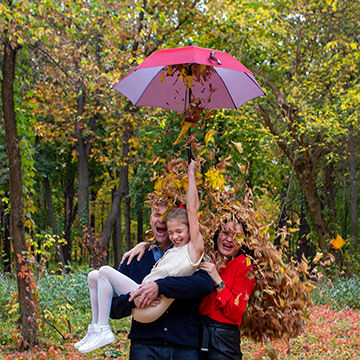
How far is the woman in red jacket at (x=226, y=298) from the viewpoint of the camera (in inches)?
130

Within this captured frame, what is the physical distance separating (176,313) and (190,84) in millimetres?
1664

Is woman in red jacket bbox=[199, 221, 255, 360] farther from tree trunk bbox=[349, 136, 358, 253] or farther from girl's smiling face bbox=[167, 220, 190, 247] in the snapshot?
tree trunk bbox=[349, 136, 358, 253]

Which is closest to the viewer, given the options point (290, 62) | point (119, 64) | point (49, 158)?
point (119, 64)

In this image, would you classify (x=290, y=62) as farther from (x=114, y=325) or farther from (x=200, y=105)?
(x=200, y=105)

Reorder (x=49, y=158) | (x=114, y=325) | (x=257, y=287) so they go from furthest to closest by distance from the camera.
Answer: (x=49, y=158), (x=114, y=325), (x=257, y=287)

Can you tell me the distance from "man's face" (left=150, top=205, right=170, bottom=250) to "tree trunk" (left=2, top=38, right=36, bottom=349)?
3789mm

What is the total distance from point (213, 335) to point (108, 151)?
15121 millimetres

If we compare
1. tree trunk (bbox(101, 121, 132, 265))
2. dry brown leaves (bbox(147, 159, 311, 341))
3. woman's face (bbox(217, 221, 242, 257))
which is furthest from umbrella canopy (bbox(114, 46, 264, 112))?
tree trunk (bbox(101, 121, 132, 265))

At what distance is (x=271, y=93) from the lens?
15328 mm

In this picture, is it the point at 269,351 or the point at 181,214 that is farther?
the point at 269,351

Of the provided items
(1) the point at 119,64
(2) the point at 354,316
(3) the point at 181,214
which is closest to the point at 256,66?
(1) the point at 119,64

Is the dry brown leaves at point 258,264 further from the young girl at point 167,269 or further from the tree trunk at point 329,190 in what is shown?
Result: the tree trunk at point 329,190

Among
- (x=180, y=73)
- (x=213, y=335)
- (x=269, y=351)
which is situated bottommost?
(x=269, y=351)

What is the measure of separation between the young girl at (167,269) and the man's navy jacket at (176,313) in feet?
0.22
